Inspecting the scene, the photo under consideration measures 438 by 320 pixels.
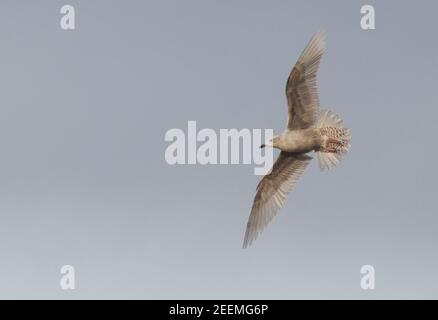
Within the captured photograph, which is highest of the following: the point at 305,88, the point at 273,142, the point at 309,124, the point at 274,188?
the point at 305,88

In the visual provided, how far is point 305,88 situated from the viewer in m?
17.5

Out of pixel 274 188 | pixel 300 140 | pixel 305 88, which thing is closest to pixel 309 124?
pixel 300 140

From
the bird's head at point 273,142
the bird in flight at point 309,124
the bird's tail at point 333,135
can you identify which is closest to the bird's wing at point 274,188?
the bird in flight at point 309,124

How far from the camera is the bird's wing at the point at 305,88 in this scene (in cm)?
1725

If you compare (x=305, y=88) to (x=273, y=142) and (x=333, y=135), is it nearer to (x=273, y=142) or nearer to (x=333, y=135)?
(x=333, y=135)

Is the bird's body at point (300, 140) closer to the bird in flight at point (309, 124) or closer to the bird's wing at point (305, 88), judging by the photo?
the bird in flight at point (309, 124)

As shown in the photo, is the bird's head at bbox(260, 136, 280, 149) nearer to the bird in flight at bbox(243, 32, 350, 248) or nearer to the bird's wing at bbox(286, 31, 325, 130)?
the bird in flight at bbox(243, 32, 350, 248)

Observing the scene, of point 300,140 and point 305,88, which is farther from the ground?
point 305,88

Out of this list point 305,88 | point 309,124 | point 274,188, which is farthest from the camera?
point 274,188

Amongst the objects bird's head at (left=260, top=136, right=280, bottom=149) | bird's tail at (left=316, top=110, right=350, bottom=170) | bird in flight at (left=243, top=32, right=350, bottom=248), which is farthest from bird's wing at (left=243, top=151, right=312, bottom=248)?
bird's tail at (left=316, top=110, right=350, bottom=170)

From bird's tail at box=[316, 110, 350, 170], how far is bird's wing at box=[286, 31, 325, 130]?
0.89ft

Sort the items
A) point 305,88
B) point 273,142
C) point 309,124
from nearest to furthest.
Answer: point 305,88 → point 309,124 → point 273,142

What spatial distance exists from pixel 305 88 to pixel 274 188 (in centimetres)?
357
